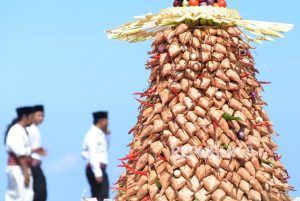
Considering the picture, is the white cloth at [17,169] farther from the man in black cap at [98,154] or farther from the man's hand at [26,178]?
the man in black cap at [98,154]

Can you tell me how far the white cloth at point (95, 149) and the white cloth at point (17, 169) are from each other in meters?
1.20

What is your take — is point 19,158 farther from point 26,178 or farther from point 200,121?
point 200,121

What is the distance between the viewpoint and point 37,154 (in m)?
14.4

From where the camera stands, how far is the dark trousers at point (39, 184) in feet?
49.1

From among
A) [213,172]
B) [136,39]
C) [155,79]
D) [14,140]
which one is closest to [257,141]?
[213,172]

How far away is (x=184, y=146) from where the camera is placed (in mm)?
11805

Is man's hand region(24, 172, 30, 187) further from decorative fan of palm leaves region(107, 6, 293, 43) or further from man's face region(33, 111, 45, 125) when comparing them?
decorative fan of palm leaves region(107, 6, 293, 43)

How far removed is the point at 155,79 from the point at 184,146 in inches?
54.4

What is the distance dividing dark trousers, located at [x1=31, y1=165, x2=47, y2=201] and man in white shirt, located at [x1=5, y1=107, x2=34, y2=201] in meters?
0.44

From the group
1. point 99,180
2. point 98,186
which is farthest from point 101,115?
point 98,186

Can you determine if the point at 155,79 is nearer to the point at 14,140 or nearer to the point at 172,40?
the point at 172,40

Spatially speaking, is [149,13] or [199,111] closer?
[199,111]

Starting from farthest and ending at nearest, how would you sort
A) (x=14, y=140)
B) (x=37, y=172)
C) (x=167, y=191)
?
(x=37, y=172) < (x=14, y=140) < (x=167, y=191)

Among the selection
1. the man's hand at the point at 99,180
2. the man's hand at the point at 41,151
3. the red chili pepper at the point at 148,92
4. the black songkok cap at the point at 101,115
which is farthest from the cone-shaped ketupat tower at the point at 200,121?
the black songkok cap at the point at 101,115
